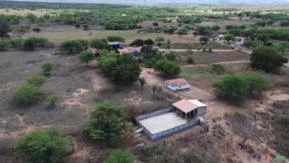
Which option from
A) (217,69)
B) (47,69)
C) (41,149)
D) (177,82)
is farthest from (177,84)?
(41,149)

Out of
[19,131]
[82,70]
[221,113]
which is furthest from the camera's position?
[82,70]

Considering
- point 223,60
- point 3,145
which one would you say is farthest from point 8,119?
point 223,60

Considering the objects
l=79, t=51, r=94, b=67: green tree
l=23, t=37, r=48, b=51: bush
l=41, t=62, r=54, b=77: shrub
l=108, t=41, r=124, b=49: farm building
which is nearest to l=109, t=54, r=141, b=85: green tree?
l=79, t=51, r=94, b=67: green tree

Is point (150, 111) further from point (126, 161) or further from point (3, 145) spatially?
point (3, 145)

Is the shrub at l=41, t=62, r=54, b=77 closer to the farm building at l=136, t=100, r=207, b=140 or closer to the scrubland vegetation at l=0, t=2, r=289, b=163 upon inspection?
the scrubland vegetation at l=0, t=2, r=289, b=163

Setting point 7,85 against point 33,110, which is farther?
point 7,85

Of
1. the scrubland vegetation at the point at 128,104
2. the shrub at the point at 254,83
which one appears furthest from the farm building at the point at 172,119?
the shrub at the point at 254,83
